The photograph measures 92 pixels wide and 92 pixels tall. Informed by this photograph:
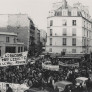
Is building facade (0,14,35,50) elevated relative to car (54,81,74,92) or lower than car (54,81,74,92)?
elevated

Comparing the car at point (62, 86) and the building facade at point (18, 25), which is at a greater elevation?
the building facade at point (18, 25)

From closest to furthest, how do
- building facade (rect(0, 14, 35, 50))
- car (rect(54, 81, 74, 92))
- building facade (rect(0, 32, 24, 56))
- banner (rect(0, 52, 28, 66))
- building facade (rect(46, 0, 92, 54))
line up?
car (rect(54, 81, 74, 92)) → banner (rect(0, 52, 28, 66)) → building facade (rect(0, 32, 24, 56)) → building facade (rect(46, 0, 92, 54)) → building facade (rect(0, 14, 35, 50))

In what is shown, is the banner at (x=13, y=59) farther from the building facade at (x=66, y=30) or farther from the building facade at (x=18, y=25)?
the building facade at (x=18, y=25)

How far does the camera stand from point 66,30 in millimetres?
52031

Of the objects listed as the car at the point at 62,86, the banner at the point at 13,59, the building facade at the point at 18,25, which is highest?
the building facade at the point at 18,25

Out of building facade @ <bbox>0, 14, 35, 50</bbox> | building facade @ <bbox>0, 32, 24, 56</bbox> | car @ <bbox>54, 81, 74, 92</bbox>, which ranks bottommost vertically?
car @ <bbox>54, 81, 74, 92</bbox>

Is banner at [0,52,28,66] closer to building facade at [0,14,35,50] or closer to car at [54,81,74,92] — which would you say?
car at [54,81,74,92]

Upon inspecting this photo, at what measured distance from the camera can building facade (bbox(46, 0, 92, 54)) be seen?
170ft

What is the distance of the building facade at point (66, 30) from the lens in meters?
51.8

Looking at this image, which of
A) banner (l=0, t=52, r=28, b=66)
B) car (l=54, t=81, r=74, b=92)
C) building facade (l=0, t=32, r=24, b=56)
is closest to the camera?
car (l=54, t=81, r=74, b=92)

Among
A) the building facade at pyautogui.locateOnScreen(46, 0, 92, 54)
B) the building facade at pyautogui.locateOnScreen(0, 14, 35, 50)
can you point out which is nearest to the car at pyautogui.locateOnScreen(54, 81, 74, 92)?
the building facade at pyautogui.locateOnScreen(46, 0, 92, 54)

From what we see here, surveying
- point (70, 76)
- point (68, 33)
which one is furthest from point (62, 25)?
point (70, 76)

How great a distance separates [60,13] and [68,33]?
455cm

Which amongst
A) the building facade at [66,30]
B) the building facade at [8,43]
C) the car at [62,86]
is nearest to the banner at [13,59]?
the car at [62,86]
